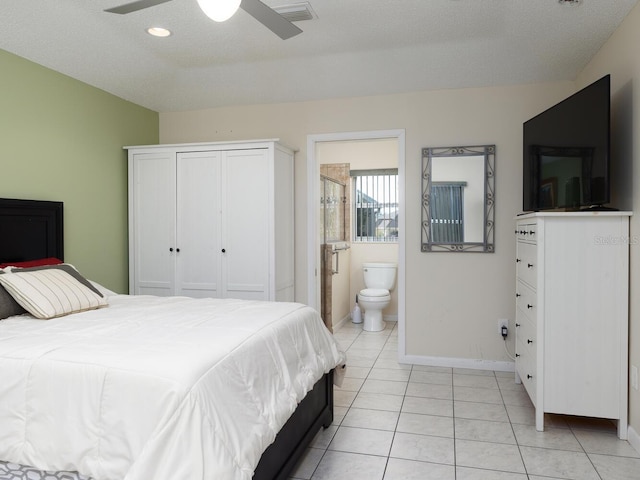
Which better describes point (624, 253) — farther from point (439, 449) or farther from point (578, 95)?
point (439, 449)

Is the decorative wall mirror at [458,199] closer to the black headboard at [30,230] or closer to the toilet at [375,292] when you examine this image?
the toilet at [375,292]

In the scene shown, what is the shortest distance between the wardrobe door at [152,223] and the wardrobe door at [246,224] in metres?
0.52

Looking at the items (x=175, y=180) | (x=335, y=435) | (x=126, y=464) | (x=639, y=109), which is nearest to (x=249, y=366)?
(x=126, y=464)

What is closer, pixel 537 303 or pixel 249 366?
pixel 249 366

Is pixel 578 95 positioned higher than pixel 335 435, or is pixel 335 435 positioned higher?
pixel 578 95

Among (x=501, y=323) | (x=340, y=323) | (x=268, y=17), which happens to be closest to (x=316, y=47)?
(x=268, y=17)

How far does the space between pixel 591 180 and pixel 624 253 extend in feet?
1.50

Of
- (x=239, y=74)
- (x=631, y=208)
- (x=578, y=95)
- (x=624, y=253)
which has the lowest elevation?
(x=624, y=253)

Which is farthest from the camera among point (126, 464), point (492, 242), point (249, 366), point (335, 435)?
point (492, 242)

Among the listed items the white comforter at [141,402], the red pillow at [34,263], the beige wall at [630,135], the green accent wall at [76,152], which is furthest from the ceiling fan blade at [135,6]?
the beige wall at [630,135]

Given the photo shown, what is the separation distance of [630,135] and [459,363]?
2290mm

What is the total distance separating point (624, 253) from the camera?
2.73 m

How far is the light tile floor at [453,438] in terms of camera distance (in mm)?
2391

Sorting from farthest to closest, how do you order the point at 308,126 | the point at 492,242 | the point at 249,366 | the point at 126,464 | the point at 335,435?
the point at 308,126, the point at 492,242, the point at 335,435, the point at 249,366, the point at 126,464
